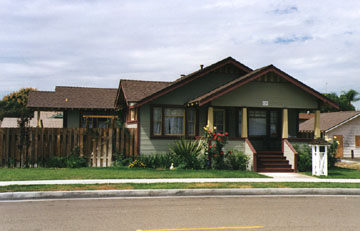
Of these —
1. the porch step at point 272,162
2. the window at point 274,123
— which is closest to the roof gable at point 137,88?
the window at point 274,123

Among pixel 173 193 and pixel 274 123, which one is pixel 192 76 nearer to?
pixel 274 123

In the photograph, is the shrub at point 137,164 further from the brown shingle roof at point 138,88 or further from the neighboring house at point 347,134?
the neighboring house at point 347,134

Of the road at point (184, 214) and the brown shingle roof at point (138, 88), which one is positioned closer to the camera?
the road at point (184, 214)

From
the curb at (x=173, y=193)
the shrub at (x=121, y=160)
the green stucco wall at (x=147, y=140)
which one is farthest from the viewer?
the green stucco wall at (x=147, y=140)

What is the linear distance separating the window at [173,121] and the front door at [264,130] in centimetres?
317

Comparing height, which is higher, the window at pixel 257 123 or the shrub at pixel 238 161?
the window at pixel 257 123

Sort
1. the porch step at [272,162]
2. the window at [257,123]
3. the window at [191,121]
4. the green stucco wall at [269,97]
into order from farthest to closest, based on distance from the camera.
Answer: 1. the window at [257,123]
2. the window at [191,121]
3. the green stucco wall at [269,97]
4. the porch step at [272,162]

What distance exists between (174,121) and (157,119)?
888mm

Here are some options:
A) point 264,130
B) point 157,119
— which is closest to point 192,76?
point 157,119

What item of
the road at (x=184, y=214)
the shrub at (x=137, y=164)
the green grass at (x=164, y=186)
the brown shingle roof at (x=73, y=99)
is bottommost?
the road at (x=184, y=214)

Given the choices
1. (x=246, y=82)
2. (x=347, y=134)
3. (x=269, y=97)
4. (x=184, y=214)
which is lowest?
(x=184, y=214)

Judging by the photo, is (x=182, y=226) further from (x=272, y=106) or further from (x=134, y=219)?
(x=272, y=106)

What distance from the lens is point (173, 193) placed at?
1160 centimetres

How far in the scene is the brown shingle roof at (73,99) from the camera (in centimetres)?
2637
